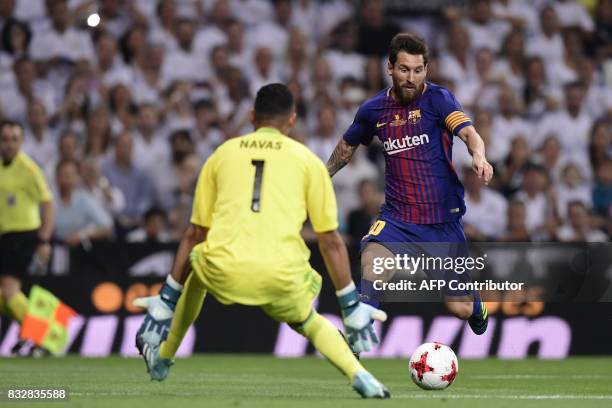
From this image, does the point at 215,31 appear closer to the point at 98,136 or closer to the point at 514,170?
the point at 98,136

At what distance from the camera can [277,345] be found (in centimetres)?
1495

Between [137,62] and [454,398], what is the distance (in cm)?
997

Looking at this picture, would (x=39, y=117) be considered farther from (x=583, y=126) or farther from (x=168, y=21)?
(x=583, y=126)

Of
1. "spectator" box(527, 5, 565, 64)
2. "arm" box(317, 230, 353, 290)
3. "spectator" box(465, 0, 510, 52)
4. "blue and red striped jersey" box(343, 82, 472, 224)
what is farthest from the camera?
"spectator" box(527, 5, 565, 64)

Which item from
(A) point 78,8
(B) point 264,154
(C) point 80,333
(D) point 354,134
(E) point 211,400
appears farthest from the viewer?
(A) point 78,8

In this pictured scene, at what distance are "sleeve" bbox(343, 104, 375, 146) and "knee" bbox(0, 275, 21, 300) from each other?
210 inches

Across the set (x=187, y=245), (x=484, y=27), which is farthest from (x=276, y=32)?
(x=187, y=245)

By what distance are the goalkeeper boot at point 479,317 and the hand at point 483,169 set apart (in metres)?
1.92

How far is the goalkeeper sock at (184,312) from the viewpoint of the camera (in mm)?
8266

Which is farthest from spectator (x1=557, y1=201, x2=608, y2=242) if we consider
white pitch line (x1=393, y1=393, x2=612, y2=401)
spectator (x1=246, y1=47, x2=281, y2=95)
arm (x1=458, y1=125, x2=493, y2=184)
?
white pitch line (x1=393, y1=393, x2=612, y2=401)

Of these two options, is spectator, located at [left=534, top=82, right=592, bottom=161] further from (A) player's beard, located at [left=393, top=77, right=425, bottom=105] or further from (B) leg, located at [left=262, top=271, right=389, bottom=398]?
(B) leg, located at [left=262, top=271, right=389, bottom=398]

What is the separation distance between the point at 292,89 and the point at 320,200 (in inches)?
368

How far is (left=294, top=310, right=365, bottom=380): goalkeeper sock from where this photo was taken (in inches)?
313

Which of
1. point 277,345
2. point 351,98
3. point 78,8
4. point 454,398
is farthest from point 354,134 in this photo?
point 78,8
